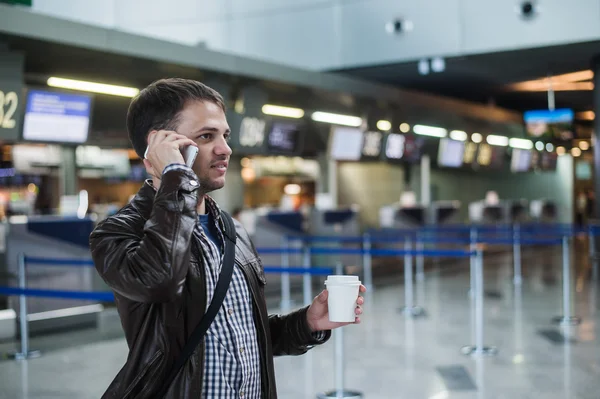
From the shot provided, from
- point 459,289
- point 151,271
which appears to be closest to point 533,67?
point 459,289

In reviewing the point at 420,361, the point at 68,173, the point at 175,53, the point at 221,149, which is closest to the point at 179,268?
the point at 221,149

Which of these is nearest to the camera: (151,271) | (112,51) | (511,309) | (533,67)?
(151,271)

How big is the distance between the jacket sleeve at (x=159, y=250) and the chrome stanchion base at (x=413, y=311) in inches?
277

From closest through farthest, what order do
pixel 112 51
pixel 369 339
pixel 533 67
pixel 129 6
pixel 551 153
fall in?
pixel 369 339 → pixel 112 51 → pixel 533 67 → pixel 129 6 → pixel 551 153

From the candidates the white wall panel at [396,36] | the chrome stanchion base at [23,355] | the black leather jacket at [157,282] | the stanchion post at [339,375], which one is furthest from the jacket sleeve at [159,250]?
the white wall panel at [396,36]

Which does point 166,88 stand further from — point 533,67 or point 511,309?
point 533,67

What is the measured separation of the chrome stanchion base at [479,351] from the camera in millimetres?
6039

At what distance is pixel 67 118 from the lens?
792 cm

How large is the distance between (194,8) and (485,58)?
511 centimetres

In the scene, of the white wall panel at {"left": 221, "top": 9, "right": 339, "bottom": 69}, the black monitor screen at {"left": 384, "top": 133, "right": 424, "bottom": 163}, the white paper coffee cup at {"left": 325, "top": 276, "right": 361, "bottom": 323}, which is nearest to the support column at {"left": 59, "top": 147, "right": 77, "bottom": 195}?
the white wall panel at {"left": 221, "top": 9, "right": 339, "bottom": 69}

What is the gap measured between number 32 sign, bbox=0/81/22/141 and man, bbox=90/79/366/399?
631 centimetres

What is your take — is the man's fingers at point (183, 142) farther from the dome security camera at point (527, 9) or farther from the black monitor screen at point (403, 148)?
the black monitor screen at point (403, 148)

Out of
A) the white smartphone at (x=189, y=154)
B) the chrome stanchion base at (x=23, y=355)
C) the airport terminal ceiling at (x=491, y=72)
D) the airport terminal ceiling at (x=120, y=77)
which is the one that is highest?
the airport terminal ceiling at (x=491, y=72)

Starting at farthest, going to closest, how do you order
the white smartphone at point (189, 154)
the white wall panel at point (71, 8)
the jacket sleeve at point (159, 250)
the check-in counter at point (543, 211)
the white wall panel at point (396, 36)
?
the check-in counter at point (543, 211) → the white wall panel at point (71, 8) → the white wall panel at point (396, 36) → the white smartphone at point (189, 154) → the jacket sleeve at point (159, 250)
